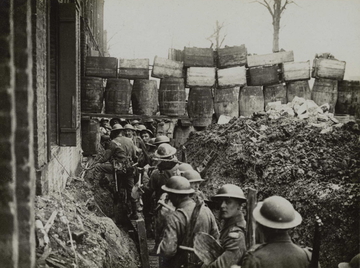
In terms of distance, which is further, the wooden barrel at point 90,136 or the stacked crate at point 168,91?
the stacked crate at point 168,91

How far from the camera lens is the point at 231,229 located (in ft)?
10.6

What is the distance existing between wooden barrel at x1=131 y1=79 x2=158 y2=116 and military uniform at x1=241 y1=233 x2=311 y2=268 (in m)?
10.6

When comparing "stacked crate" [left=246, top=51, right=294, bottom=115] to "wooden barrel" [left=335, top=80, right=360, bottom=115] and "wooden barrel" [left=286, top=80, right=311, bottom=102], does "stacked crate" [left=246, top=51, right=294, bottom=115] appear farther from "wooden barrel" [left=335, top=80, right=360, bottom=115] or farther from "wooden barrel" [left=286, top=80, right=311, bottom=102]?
"wooden barrel" [left=335, top=80, right=360, bottom=115]

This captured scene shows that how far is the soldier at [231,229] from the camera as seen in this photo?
3044 mm

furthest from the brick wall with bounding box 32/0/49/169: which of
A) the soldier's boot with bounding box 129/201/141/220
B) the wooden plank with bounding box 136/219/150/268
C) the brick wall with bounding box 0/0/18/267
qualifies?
the soldier's boot with bounding box 129/201/141/220

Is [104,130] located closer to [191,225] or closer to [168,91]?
[168,91]

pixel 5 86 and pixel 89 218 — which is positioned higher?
pixel 5 86

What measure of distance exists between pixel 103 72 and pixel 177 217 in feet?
31.1

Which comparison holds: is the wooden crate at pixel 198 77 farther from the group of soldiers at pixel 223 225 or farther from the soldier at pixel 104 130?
the group of soldiers at pixel 223 225

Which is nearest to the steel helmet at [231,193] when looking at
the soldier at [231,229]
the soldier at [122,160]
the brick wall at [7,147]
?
the soldier at [231,229]

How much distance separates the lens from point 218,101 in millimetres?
13922

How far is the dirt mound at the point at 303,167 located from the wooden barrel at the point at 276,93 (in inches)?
104

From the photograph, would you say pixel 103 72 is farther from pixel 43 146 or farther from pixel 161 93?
pixel 43 146

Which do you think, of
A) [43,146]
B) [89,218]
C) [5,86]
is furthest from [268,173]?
[5,86]
